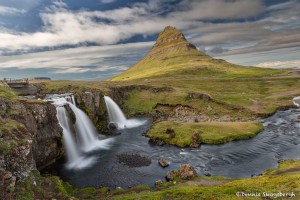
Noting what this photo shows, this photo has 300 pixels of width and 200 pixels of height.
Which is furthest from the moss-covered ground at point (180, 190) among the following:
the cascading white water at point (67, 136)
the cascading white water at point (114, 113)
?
the cascading white water at point (114, 113)

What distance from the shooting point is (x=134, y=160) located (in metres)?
58.4

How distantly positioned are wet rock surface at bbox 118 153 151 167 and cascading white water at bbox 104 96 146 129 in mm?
32876

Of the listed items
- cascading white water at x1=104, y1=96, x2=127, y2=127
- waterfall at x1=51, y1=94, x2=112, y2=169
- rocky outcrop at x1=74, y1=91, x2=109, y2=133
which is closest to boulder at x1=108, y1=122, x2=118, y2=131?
rocky outcrop at x1=74, y1=91, x2=109, y2=133

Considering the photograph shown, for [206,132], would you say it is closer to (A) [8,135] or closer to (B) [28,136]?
(B) [28,136]

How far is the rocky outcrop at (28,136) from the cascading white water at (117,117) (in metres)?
37.3

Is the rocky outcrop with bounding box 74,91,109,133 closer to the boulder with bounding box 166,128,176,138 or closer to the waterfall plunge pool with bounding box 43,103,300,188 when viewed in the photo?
the waterfall plunge pool with bounding box 43,103,300,188

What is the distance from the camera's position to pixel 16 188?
30500 millimetres

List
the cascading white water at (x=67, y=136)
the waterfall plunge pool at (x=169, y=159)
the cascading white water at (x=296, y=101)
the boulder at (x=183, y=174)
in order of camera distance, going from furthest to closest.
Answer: the cascading white water at (x=296, y=101), the cascading white water at (x=67, y=136), the waterfall plunge pool at (x=169, y=159), the boulder at (x=183, y=174)

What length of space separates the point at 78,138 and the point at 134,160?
18.9 m

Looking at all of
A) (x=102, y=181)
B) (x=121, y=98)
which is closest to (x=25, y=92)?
(x=121, y=98)

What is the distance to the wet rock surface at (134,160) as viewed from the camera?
184 ft

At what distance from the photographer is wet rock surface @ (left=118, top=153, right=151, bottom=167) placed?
56.0 meters

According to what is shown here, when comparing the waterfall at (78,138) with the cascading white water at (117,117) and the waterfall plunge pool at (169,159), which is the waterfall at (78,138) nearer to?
the waterfall plunge pool at (169,159)

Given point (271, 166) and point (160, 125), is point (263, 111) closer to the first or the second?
point (160, 125)
